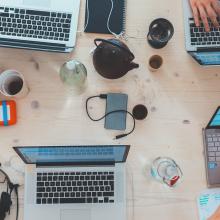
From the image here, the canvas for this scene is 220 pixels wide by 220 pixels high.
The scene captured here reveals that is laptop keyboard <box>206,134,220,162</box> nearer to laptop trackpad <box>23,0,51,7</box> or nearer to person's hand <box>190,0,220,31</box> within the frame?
person's hand <box>190,0,220,31</box>

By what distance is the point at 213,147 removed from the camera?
120cm

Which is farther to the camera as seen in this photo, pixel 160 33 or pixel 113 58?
pixel 160 33

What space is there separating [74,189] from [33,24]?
574 millimetres

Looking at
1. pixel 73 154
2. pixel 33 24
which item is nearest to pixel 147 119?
pixel 73 154

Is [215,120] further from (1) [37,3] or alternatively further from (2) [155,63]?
(1) [37,3]

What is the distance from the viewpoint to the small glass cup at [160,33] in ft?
3.98

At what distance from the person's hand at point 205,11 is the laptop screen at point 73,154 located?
0.54 m

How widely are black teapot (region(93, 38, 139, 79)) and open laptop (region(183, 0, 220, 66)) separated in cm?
25

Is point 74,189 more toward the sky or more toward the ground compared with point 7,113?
more toward the ground

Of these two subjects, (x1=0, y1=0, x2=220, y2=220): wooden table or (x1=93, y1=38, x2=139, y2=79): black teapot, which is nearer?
(x1=93, y1=38, x2=139, y2=79): black teapot

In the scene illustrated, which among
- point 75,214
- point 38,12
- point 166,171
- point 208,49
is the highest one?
point 38,12

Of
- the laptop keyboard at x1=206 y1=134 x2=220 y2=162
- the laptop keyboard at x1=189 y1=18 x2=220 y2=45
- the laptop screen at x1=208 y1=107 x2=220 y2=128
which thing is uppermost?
the laptop keyboard at x1=189 y1=18 x2=220 y2=45

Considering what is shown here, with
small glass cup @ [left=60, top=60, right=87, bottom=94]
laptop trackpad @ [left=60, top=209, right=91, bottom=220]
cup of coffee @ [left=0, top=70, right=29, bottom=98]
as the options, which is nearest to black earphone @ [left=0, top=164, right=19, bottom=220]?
laptop trackpad @ [left=60, top=209, right=91, bottom=220]

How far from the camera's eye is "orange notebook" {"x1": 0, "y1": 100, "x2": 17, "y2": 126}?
119 cm
